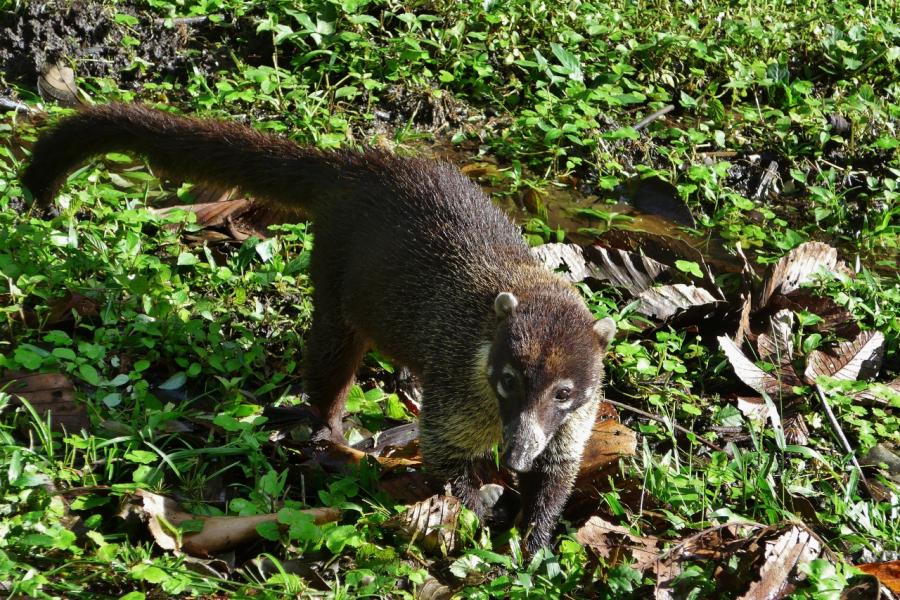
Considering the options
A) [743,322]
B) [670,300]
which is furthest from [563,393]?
[743,322]

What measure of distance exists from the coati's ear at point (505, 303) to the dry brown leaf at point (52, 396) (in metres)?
1.93

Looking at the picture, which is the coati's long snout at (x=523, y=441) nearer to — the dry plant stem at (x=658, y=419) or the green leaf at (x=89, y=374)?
the dry plant stem at (x=658, y=419)

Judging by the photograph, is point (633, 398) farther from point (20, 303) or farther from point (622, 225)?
point (20, 303)

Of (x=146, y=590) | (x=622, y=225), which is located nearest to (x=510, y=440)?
(x=146, y=590)

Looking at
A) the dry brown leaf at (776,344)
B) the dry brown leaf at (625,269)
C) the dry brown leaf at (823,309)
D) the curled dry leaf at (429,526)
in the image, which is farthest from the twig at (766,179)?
the curled dry leaf at (429,526)

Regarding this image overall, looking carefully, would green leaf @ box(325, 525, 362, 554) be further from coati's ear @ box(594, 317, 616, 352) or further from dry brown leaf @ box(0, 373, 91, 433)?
coati's ear @ box(594, 317, 616, 352)

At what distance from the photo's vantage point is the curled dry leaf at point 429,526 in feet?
13.8

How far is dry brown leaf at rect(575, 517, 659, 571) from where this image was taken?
4.06 meters

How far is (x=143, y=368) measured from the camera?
16.3ft

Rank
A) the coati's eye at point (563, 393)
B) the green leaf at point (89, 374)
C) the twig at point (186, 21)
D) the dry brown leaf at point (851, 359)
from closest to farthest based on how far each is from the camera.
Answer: the coati's eye at point (563, 393) < the green leaf at point (89, 374) < the dry brown leaf at point (851, 359) < the twig at point (186, 21)

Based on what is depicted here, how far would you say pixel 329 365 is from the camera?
5.11 m

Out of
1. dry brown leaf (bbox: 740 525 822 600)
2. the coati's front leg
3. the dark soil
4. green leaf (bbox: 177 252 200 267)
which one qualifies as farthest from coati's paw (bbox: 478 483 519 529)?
the dark soil

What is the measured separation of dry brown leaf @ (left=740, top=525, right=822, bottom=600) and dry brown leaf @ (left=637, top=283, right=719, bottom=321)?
6.87 feet

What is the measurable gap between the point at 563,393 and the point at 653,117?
400 centimetres
